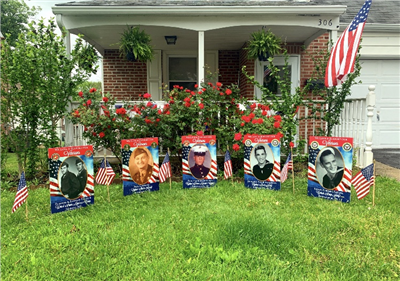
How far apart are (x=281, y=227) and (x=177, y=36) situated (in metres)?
5.57

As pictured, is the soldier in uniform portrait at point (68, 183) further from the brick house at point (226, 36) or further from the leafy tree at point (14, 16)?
the leafy tree at point (14, 16)

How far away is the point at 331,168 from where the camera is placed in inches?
142

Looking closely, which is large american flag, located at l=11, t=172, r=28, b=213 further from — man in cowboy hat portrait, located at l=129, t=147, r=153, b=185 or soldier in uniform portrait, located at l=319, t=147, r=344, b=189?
soldier in uniform portrait, located at l=319, t=147, r=344, b=189

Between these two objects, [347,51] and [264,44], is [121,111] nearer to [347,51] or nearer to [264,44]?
[264,44]

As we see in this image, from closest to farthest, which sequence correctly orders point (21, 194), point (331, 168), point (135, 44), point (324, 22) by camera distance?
point (21, 194) → point (331, 168) → point (135, 44) → point (324, 22)

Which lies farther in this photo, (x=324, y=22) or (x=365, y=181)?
(x=324, y=22)

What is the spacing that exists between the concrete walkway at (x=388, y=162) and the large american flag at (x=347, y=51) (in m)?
1.86

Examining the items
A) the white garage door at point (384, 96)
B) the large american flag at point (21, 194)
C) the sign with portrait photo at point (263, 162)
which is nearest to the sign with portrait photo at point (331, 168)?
the sign with portrait photo at point (263, 162)

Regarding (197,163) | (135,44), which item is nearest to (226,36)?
(135,44)

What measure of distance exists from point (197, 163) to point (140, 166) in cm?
80

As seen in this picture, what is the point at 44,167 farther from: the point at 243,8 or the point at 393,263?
the point at 393,263

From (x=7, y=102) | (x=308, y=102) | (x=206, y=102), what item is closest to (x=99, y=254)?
(x=206, y=102)

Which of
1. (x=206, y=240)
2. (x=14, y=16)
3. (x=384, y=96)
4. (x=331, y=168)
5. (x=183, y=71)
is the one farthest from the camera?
(x=14, y=16)

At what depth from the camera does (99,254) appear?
2375mm
